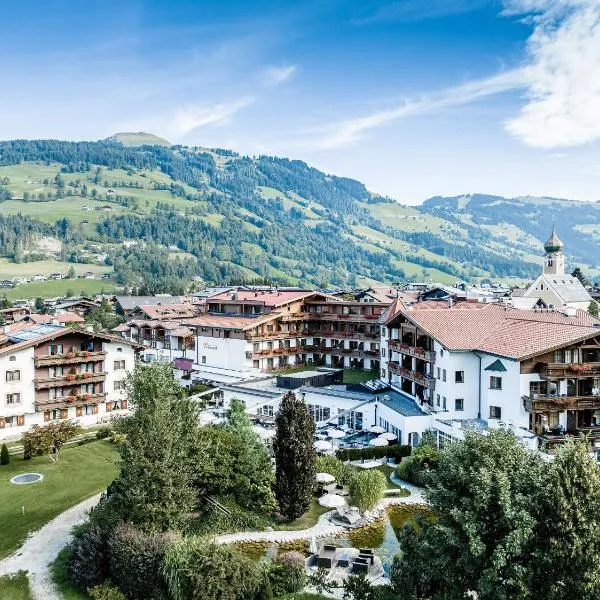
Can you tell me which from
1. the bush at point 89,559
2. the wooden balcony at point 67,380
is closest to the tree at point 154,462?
the bush at point 89,559

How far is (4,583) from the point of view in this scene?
32781 mm

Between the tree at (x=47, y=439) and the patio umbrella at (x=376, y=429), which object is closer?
the tree at (x=47, y=439)

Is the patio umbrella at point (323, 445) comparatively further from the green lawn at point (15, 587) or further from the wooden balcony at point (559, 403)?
the green lawn at point (15, 587)

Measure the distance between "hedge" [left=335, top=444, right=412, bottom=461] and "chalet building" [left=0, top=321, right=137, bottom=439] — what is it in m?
24.1

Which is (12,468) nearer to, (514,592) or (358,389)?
(358,389)

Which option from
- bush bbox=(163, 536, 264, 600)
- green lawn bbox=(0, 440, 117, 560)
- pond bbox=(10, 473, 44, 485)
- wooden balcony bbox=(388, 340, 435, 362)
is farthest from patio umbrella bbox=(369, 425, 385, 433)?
pond bbox=(10, 473, 44, 485)

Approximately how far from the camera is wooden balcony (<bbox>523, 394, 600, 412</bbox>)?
48781 mm

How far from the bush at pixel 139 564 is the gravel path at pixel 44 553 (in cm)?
304

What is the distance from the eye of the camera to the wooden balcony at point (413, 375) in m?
57.4

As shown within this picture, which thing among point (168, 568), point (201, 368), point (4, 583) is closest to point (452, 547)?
point (168, 568)

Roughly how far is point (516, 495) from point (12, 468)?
133ft

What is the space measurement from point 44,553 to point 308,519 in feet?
50.0

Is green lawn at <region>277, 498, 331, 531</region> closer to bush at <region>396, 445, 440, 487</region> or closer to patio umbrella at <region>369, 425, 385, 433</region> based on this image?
bush at <region>396, 445, 440, 487</region>

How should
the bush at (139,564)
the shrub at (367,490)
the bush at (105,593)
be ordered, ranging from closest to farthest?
the bush at (105,593), the bush at (139,564), the shrub at (367,490)
